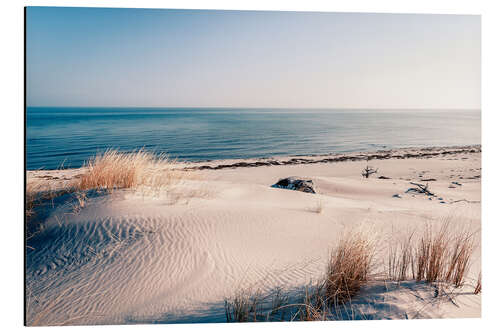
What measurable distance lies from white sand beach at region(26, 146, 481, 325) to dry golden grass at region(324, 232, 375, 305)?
0.30 ft

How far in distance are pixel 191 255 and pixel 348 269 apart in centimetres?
140

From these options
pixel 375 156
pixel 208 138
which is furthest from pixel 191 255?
pixel 208 138

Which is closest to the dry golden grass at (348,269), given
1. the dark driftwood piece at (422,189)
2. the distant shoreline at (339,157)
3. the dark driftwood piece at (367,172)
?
the dark driftwood piece at (422,189)

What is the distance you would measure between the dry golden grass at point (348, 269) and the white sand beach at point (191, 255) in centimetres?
9

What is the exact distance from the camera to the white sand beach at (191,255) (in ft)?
7.86

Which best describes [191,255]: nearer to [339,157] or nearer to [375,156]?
[339,157]

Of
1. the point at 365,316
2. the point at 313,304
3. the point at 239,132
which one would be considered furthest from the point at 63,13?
the point at 239,132

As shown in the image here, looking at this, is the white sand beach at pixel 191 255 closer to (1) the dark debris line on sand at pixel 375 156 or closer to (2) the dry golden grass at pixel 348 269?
(2) the dry golden grass at pixel 348 269

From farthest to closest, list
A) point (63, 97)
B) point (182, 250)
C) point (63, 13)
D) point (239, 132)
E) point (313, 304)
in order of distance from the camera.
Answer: point (239, 132)
point (63, 97)
point (63, 13)
point (182, 250)
point (313, 304)

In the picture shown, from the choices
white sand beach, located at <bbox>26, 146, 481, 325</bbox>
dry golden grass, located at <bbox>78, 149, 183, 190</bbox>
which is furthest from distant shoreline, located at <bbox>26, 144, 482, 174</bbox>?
white sand beach, located at <bbox>26, 146, 481, 325</bbox>

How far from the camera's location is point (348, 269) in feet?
7.73
